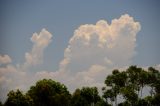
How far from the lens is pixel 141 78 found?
10469cm

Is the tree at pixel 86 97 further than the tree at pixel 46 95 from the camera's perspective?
Yes

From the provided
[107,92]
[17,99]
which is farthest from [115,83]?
[17,99]

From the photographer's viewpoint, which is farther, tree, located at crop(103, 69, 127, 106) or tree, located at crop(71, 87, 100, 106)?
tree, located at crop(71, 87, 100, 106)

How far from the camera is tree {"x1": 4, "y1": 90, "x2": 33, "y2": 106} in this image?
8519 centimetres

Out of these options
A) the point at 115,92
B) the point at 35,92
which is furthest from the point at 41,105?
the point at 115,92

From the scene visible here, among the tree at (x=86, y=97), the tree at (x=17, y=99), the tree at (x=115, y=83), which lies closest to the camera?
the tree at (x=17, y=99)

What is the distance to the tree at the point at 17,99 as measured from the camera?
3354 inches

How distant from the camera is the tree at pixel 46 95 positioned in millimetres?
108000

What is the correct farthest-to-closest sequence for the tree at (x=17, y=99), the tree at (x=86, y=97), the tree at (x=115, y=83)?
the tree at (x=86, y=97) < the tree at (x=115, y=83) < the tree at (x=17, y=99)

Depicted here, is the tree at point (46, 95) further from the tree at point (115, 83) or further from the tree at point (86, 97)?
the tree at point (115, 83)

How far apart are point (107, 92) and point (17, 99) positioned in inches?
1092

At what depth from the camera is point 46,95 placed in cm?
11106

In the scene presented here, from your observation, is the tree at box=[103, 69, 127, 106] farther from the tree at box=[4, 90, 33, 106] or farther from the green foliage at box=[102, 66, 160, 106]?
the tree at box=[4, 90, 33, 106]

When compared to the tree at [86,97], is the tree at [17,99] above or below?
below
